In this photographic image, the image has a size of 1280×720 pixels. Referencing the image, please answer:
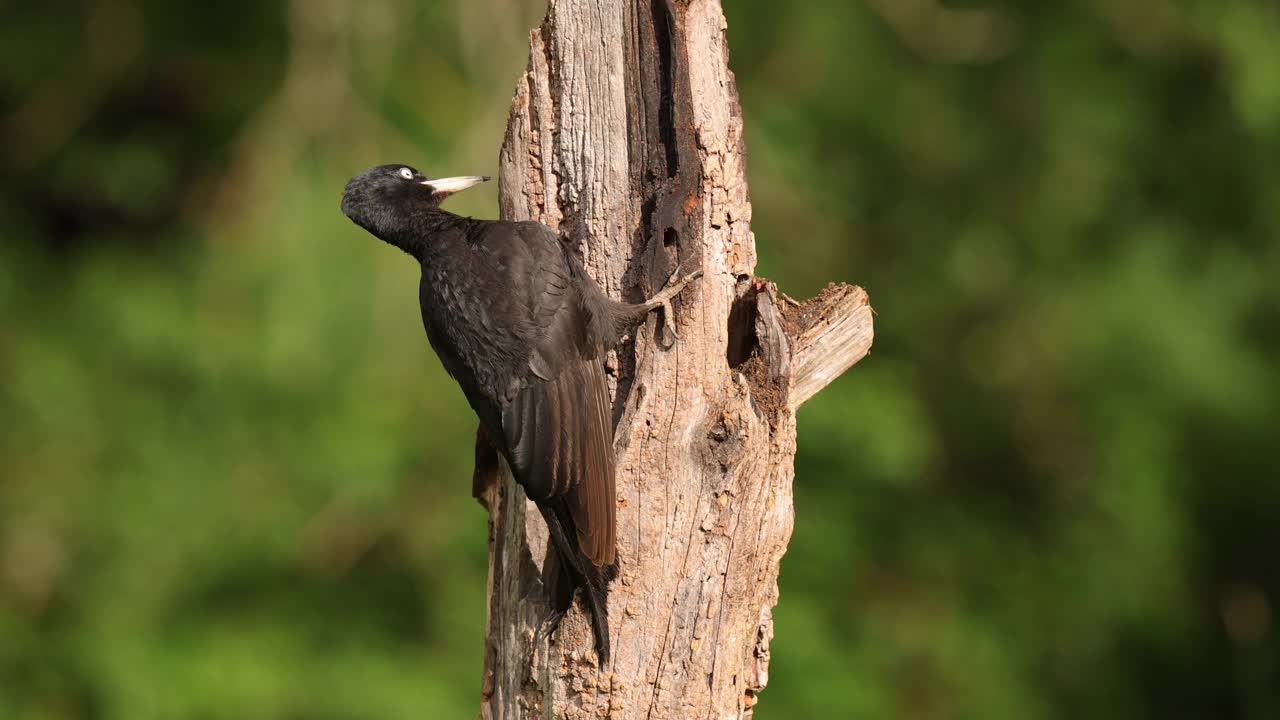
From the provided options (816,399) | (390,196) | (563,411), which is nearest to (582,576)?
(563,411)

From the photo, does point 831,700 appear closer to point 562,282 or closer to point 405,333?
point 405,333

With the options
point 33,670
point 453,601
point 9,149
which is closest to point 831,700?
point 453,601

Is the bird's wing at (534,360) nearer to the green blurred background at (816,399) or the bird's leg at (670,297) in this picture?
the bird's leg at (670,297)

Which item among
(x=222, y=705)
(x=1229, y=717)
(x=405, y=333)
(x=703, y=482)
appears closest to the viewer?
(x=703, y=482)

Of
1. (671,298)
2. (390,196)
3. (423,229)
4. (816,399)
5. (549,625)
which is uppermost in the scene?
(816,399)

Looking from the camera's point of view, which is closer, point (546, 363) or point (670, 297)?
point (670, 297)

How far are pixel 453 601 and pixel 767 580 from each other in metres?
4.62

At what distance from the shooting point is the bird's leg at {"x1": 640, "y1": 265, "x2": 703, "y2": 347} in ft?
10.4

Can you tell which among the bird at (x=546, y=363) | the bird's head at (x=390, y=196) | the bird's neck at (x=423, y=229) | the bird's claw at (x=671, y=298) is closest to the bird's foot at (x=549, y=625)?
the bird at (x=546, y=363)

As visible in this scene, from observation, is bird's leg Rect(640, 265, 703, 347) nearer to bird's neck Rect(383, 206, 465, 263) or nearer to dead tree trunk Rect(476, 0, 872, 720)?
dead tree trunk Rect(476, 0, 872, 720)

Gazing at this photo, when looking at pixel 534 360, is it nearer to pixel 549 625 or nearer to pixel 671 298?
pixel 671 298

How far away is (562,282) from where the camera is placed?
332cm

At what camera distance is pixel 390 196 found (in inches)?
158

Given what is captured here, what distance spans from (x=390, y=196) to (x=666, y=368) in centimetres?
127
